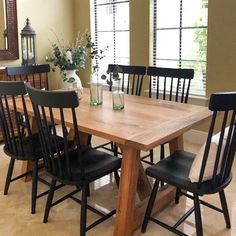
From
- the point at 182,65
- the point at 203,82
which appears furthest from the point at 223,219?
the point at 182,65

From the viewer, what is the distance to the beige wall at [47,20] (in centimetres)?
439

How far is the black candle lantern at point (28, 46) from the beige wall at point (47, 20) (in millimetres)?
173

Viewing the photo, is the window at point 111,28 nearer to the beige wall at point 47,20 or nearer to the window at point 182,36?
the beige wall at point 47,20

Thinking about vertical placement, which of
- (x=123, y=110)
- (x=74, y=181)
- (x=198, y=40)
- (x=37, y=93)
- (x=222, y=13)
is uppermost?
(x=222, y=13)

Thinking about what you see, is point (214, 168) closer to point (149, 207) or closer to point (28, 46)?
point (149, 207)

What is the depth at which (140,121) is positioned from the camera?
218cm

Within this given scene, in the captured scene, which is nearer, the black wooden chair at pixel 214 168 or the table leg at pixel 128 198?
the black wooden chair at pixel 214 168

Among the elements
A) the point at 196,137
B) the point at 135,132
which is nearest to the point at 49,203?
the point at 135,132

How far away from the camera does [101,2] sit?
4875 mm

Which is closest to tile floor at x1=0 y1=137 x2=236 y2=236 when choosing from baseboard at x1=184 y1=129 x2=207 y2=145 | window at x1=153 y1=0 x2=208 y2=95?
baseboard at x1=184 y1=129 x2=207 y2=145

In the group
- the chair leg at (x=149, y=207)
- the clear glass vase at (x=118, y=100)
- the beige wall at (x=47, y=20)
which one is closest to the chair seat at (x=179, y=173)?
the chair leg at (x=149, y=207)

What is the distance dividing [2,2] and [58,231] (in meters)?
3.15

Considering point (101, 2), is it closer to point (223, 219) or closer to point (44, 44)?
point (44, 44)

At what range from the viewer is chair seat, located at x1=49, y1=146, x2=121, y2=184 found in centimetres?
202
